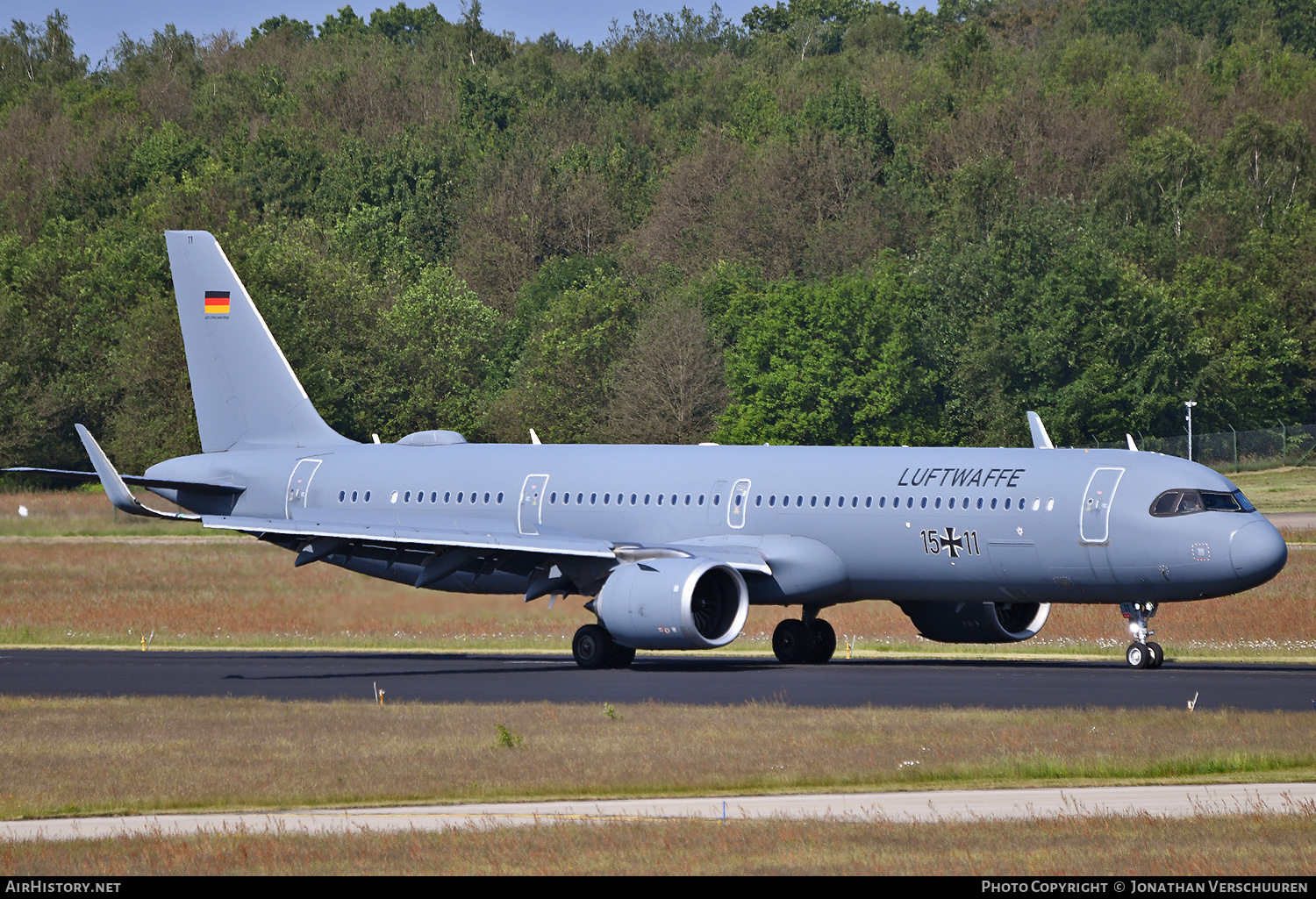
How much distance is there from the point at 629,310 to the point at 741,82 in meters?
53.8

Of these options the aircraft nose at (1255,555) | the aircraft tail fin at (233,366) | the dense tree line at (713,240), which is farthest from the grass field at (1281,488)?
the aircraft nose at (1255,555)

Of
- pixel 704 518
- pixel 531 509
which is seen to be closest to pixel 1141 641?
pixel 704 518

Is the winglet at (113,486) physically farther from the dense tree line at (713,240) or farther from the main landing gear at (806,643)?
the dense tree line at (713,240)

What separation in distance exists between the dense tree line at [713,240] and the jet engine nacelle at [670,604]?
56.1m

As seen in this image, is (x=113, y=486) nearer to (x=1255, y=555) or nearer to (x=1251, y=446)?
(x=1255, y=555)

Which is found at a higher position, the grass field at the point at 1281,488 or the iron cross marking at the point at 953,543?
the iron cross marking at the point at 953,543

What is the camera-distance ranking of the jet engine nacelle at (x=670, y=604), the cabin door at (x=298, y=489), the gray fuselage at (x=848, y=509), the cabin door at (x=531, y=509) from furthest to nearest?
1. the cabin door at (x=298, y=489)
2. the cabin door at (x=531, y=509)
3. the jet engine nacelle at (x=670, y=604)
4. the gray fuselage at (x=848, y=509)

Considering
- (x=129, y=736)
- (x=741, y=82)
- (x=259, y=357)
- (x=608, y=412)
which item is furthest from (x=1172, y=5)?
(x=129, y=736)

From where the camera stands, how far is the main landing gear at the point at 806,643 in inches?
1446

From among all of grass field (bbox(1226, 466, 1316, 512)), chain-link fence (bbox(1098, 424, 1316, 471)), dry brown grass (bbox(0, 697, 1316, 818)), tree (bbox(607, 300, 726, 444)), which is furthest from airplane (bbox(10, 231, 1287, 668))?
chain-link fence (bbox(1098, 424, 1316, 471))

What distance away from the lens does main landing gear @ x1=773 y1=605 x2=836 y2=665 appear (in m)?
36.7

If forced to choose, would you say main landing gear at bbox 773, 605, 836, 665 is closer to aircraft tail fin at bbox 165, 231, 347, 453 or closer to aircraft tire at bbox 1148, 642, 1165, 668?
aircraft tire at bbox 1148, 642, 1165, 668

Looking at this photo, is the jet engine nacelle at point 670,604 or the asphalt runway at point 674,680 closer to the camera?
the asphalt runway at point 674,680

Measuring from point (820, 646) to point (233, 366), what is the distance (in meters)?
16.2
